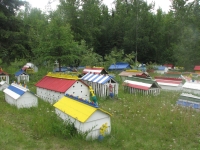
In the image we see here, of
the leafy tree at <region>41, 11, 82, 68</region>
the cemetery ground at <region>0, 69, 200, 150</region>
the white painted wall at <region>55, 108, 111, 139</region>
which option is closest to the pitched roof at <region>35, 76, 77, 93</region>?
the cemetery ground at <region>0, 69, 200, 150</region>

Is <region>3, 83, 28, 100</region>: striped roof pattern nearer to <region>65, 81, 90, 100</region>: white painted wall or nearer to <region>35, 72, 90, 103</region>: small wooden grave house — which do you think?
<region>35, 72, 90, 103</region>: small wooden grave house

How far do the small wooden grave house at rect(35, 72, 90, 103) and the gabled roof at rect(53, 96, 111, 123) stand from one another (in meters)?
2.48

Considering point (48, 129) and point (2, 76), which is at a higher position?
point (2, 76)

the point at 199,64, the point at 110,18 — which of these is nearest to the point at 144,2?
the point at 110,18

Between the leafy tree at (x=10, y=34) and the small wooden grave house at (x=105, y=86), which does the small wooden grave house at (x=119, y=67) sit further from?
the small wooden grave house at (x=105, y=86)

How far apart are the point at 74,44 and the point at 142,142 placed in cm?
1532

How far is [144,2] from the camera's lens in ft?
131

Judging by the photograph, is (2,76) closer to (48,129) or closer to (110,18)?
(48,129)

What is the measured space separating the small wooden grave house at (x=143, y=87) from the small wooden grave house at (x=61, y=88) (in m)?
3.90

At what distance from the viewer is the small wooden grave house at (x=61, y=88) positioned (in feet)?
38.3

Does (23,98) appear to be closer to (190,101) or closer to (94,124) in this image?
(94,124)

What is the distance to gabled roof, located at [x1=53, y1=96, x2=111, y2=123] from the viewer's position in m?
7.11

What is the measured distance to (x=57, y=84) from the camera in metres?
12.6

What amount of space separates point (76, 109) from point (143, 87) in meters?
7.37
